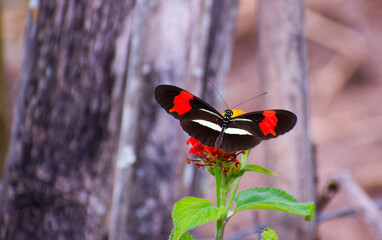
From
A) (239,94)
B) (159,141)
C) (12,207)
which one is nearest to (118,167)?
(159,141)

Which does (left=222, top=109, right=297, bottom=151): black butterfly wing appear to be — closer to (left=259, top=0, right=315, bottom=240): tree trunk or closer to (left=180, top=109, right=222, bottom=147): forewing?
(left=180, top=109, right=222, bottom=147): forewing

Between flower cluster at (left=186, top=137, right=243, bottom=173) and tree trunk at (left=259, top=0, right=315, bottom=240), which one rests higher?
tree trunk at (left=259, top=0, right=315, bottom=240)

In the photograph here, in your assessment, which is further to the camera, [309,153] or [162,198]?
[309,153]

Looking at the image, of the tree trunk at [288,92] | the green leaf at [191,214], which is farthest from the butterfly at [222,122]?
A: the tree trunk at [288,92]

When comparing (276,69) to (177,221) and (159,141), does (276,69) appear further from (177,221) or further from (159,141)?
(177,221)

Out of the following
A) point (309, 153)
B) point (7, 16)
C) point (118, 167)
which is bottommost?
point (118, 167)

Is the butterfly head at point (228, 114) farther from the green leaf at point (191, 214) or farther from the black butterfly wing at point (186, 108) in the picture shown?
the green leaf at point (191, 214)

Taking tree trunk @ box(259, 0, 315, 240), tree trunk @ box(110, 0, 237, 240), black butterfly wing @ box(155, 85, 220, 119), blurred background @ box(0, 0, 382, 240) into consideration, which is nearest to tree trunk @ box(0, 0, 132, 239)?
tree trunk @ box(110, 0, 237, 240)

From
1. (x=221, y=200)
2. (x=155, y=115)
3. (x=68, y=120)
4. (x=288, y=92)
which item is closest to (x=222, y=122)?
(x=221, y=200)
